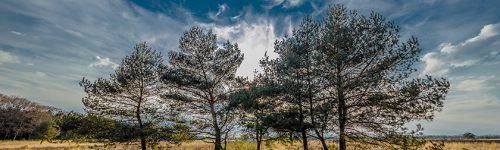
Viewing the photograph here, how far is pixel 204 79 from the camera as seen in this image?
18.9 meters

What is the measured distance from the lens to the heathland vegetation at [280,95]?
1315 centimetres

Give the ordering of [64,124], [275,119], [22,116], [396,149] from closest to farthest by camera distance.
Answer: [396,149], [275,119], [64,124], [22,116]

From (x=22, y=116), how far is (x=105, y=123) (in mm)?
50732

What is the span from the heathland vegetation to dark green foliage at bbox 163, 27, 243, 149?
0.18 ft

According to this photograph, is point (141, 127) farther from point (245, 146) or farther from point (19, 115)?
point (19, 115)

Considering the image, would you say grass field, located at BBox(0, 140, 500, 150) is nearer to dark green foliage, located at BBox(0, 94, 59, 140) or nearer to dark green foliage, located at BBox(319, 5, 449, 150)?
dark green foliage, located at BBox(319, 5, 449, 150)

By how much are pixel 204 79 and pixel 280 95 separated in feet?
18.2

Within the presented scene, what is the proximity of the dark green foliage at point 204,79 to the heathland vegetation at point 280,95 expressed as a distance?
0.05 metres

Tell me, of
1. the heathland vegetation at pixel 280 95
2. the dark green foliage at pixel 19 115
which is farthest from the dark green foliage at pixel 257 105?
the dark green foliage at pixel 19 115

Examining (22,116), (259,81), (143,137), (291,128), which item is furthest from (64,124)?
(22,116)

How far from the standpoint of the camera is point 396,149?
1287 centimetres

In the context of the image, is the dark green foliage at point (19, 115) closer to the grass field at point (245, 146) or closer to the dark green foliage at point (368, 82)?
the grass field at point (245, 146)

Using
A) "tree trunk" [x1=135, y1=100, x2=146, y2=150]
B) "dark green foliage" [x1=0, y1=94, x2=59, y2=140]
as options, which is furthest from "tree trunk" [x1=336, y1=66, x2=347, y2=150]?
"dark green foliage" [x1=0, y1=94, x2=59, y2=140]

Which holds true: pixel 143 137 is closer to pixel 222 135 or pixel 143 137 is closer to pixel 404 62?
pixel 222 135
